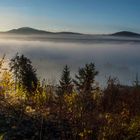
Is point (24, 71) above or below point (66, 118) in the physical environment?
below

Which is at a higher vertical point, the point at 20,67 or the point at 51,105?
the point at 51,105

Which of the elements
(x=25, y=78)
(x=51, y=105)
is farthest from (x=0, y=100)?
(x=25, y=78)

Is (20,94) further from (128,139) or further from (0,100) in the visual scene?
(128,139)

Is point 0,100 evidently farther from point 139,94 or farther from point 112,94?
point 112,94

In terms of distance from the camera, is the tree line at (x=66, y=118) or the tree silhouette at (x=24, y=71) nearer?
the tree line at (x=66, y=118)

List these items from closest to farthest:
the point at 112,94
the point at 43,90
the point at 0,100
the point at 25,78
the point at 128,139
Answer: the point at 128,139, the point at 0,100, the point at 43,90, the point at 112,94, the point at 25,78

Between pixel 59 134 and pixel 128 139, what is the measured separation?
1.98 metres

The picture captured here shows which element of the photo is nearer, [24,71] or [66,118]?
[66,118]

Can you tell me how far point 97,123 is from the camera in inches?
432

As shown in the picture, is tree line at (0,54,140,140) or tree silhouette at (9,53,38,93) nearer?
tree line at (0,54,140,140)

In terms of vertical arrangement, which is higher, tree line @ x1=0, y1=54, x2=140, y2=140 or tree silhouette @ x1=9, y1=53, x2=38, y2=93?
tree line @ x1=0, y1=54, x2=140, y2=140

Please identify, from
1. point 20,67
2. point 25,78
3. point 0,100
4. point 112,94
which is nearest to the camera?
point 0,100

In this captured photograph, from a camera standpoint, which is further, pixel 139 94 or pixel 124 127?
pixel 139 94

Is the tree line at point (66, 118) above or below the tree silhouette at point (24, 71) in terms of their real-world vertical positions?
above
